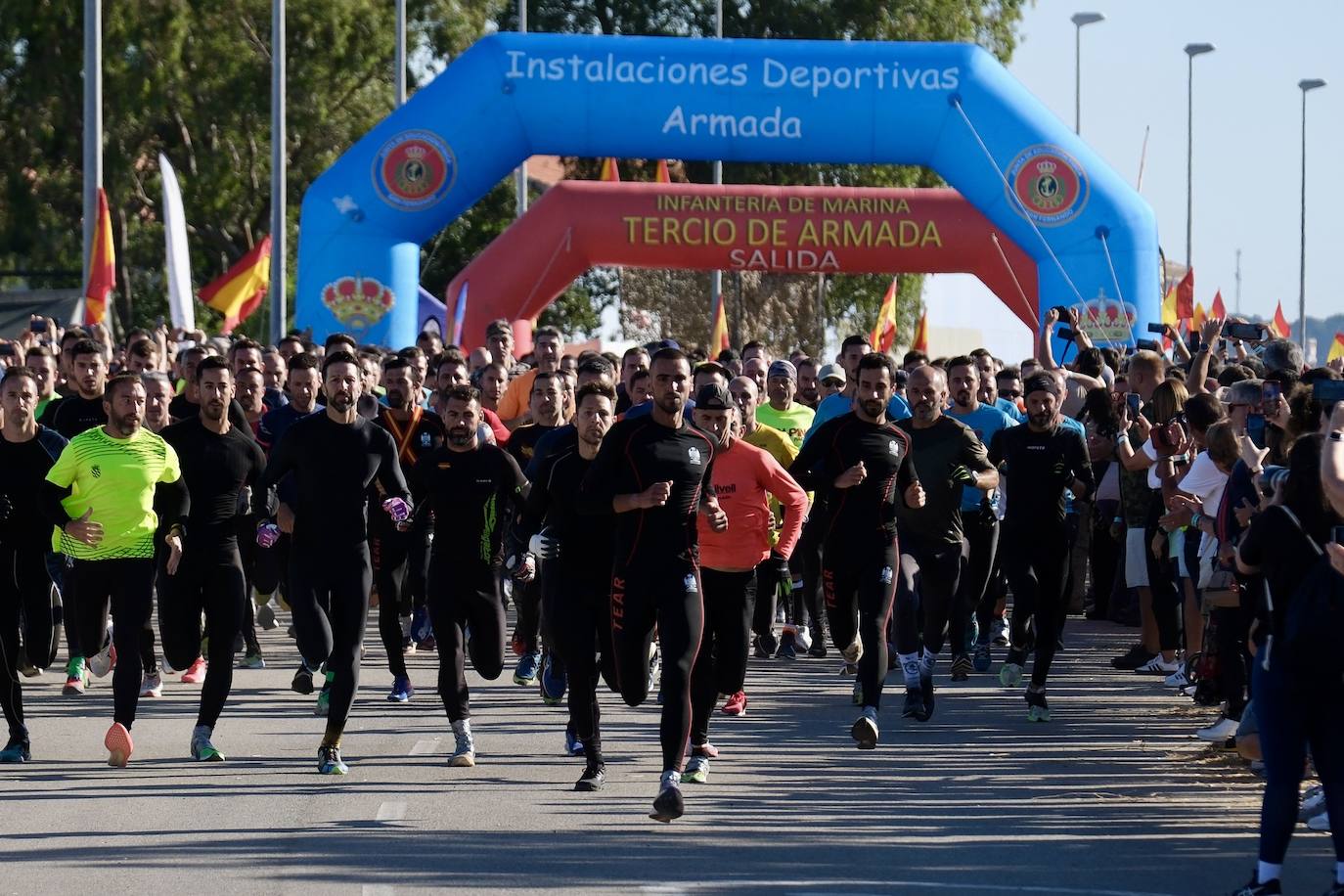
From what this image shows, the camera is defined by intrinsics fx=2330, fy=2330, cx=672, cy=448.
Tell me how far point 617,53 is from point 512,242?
4184 mm

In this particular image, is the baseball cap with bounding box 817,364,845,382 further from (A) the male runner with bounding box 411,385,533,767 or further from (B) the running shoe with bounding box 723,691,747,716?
(A) the male runner with bounding box 411,385,533,767

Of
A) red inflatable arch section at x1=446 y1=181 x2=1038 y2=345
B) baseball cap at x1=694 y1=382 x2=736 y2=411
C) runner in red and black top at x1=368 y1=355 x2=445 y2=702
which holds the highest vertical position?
red inflatable arch section at x1=446 y1=181 x2=1038 y2=345

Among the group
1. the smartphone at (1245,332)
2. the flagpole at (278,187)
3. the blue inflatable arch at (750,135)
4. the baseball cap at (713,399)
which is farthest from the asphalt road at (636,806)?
the flagpole at (278,187)

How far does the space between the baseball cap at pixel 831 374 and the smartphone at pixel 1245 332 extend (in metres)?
2.88

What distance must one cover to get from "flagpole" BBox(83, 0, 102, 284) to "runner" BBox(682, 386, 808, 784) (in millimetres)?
18051

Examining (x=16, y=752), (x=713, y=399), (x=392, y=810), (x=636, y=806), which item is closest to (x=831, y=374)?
(x=713, y=399)

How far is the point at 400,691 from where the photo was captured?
1312 centimetres

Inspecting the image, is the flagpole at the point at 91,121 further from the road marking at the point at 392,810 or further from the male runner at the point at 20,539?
the road marking at the point at 392,810

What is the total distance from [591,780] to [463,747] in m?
0.96

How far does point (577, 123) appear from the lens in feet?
82.8

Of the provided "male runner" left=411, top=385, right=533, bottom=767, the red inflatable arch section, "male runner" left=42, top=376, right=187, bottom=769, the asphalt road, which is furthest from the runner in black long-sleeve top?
the red inflatable arch section

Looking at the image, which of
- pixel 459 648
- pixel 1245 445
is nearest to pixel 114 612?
pixel 459 648

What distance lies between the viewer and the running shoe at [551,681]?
42.0 feet

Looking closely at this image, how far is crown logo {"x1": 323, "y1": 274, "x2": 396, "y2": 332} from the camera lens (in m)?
25.7
